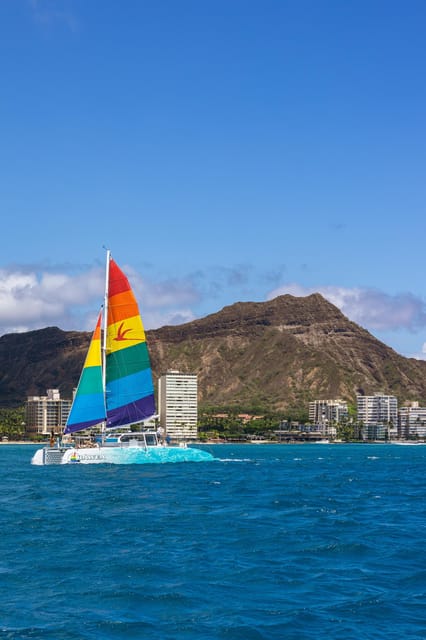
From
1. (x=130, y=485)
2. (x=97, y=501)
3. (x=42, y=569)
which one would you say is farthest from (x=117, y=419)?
(x=42, y=569)

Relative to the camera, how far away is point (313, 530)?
42.3m

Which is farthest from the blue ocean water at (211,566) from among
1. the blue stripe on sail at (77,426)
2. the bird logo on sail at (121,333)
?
the bird logo on sail at (121,333)

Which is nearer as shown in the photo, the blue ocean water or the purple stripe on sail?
the blue ocean water

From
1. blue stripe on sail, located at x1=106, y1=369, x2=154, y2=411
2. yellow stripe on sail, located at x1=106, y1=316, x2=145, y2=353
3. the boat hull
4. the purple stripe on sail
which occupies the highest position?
yellow stripe on sail, located at x1=106, y1=316, x2=145, y2=353

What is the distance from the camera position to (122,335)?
96.7 meters

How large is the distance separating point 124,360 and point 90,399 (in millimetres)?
5499

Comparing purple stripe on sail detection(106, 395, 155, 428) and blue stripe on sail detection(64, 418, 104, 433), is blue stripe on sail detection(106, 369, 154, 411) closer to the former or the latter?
purple stripe on sail detection(106, 395, 155, 428)

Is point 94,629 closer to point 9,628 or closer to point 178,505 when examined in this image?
point 9,628

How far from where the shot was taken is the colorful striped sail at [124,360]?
96.1 m

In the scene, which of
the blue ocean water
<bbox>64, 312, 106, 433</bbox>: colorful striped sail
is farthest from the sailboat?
the blue ocean water

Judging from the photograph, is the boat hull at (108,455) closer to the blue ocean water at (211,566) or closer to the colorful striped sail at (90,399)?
the colorful striped sail at (90,399)

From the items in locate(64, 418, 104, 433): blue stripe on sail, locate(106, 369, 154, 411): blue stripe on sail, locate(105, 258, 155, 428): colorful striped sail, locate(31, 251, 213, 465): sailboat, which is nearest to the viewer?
locate(64, 418, 104, 433): blue stripe on sail

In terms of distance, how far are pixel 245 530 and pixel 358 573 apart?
1116 cm

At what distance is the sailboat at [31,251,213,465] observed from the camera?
9362 cm
